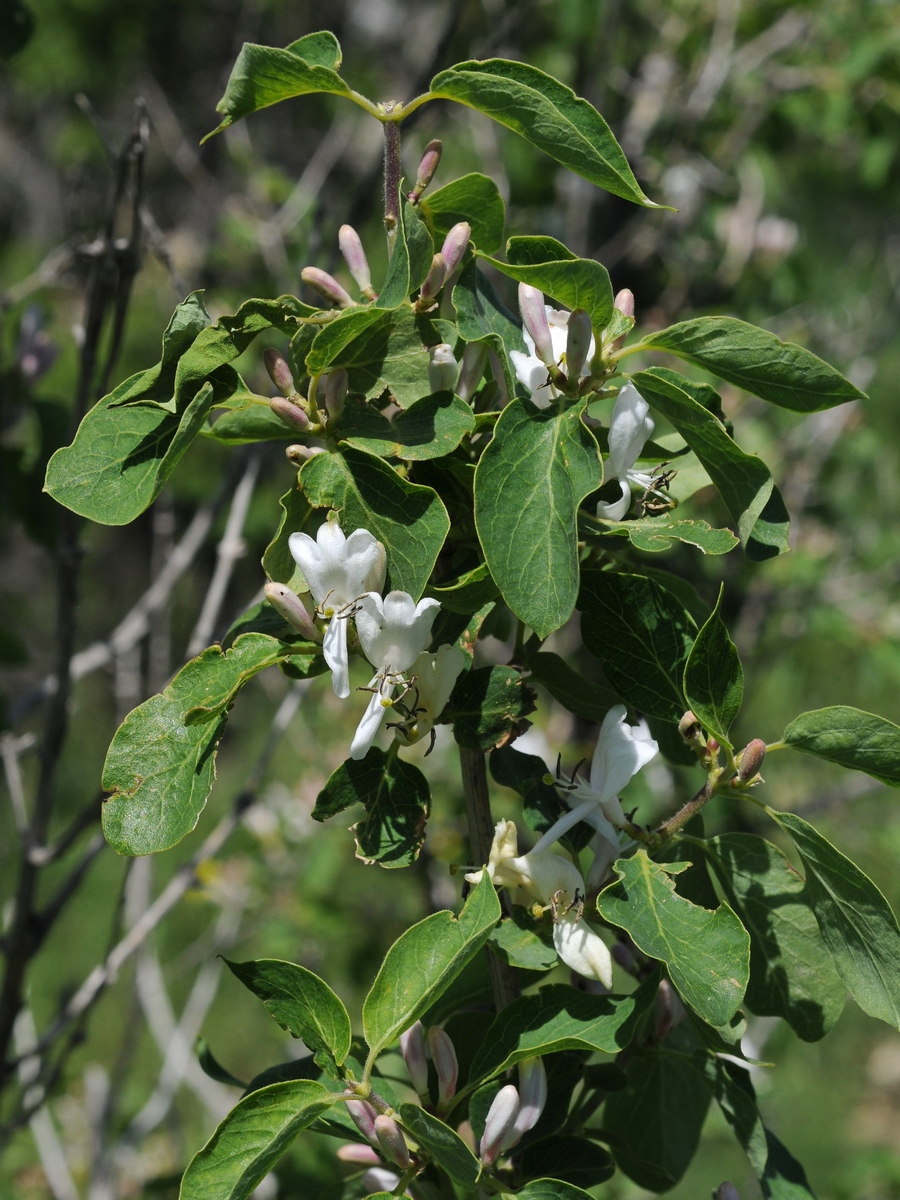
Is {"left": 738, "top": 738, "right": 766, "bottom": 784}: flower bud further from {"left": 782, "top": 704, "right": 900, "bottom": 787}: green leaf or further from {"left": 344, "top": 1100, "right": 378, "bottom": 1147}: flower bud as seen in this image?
{"left": 344, "top": 1100, "right": 378, "bottom": 1147}: flower bud

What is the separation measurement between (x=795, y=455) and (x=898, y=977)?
7.30ft

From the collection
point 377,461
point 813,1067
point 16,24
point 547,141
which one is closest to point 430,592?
point 377,461

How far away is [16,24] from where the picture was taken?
1.44 metres

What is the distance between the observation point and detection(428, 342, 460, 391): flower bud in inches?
28.6

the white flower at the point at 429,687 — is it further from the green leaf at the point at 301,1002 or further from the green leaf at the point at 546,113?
the green leaf at the point at 546,113

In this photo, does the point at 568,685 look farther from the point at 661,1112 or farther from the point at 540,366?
the point at 661,1112

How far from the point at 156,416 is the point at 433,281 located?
0.70 feet

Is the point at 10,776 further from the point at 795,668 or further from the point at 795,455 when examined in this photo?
the point at 795,668

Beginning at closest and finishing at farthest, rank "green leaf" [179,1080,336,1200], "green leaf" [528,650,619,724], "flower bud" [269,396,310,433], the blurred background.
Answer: "green leaf" [179,1080,336,1200], "flower bud" [269,396,310,433], "green leaf" [528,650,619,724], the blurred background

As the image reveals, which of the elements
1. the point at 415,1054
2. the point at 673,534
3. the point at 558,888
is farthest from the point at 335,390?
the point at 415,1054

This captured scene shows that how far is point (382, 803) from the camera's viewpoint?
0.75 m

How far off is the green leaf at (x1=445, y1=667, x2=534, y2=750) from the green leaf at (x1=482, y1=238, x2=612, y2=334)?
9.9 inches

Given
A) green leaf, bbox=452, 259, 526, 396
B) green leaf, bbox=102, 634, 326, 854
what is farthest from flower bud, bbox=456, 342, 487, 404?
green leaf, bbox=102, 634, 326, 854

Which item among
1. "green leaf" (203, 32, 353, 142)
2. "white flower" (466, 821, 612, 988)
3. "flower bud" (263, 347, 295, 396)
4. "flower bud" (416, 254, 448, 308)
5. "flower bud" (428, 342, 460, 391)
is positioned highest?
"green leaf" (203, 32, 353, 142)
